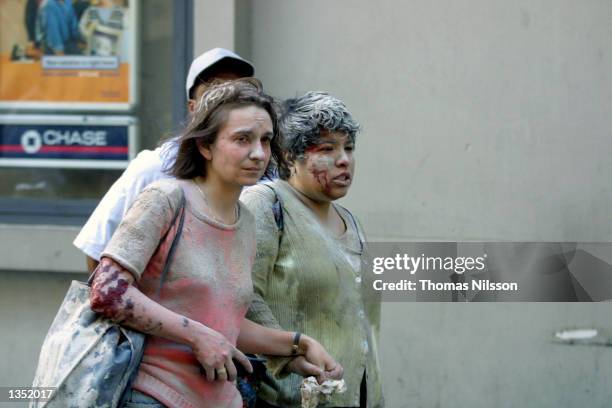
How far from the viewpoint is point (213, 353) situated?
114 inches

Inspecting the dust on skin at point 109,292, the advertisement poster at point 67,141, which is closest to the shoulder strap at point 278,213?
the dust on skin at point 109,292

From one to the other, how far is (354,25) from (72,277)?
2.24 meters

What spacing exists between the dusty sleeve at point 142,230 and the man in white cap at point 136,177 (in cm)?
68

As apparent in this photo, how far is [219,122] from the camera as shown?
10.2 feet

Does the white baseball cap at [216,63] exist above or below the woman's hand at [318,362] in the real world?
above

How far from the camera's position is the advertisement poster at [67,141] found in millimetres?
6516

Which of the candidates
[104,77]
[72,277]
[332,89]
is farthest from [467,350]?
[104,77]

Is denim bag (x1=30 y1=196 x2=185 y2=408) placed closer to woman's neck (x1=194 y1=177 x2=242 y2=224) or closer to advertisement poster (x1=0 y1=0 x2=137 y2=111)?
woman's neck (x1=194 y1=177 x2=242 y2=224)

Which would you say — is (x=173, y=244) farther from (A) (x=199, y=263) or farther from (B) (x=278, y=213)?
(B) (x=278, y=213)

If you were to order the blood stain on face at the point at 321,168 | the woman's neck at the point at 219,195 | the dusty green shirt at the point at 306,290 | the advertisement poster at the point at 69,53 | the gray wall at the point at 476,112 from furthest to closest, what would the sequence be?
1. the advertisement poster at the point at 69,53
2. the gray wall at the point at 476,112
3. the blood stain on face at the point at 321,168
4. the dusty green shirt at the point at 306,290
5. the woman's neck at the point at 219,195

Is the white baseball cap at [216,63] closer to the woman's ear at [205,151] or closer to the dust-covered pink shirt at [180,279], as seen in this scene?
the woman's ear at [205,151]

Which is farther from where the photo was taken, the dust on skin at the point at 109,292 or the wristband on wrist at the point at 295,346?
the wristband on wrist at the point at 295,346

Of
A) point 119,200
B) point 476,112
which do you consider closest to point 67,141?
point 476,112

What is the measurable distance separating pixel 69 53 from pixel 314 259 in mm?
3567
